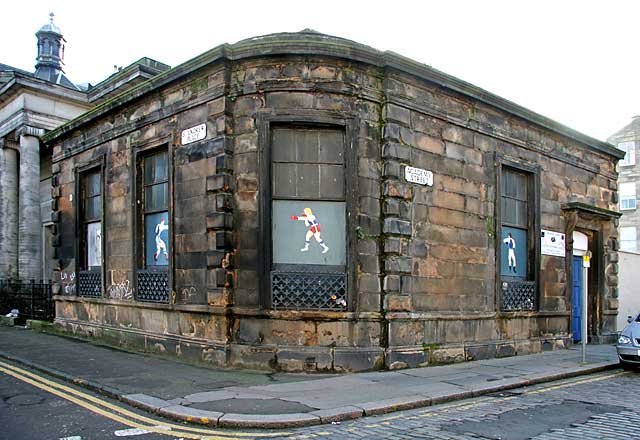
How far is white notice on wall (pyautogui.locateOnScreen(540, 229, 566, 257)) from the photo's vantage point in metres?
14.3

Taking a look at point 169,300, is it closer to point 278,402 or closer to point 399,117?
point 278,402

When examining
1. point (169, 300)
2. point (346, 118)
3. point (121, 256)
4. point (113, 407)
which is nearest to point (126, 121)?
point (121, 256)

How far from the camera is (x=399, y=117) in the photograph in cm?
1065

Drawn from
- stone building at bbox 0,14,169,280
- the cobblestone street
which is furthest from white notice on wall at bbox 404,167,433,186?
stone building at bbox 0,14,169,280

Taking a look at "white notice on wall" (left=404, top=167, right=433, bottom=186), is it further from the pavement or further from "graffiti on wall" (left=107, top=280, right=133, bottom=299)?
"graffiti on wall" (left=107, top=280, right=133, bottom=299)

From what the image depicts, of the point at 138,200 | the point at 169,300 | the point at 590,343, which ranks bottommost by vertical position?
the point at 590,343

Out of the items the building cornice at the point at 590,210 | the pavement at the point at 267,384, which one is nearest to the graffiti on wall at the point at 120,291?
the pavement at the point at 267,384

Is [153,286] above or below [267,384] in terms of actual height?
above

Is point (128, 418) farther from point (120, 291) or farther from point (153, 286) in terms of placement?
point (120, 291)

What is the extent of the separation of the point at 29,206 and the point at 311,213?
1712cm

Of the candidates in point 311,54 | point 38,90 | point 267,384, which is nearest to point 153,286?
point 267,384

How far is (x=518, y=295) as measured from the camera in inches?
524

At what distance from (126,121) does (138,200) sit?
1.89 meters

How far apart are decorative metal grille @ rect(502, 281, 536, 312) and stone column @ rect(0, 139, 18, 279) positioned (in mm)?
19863
